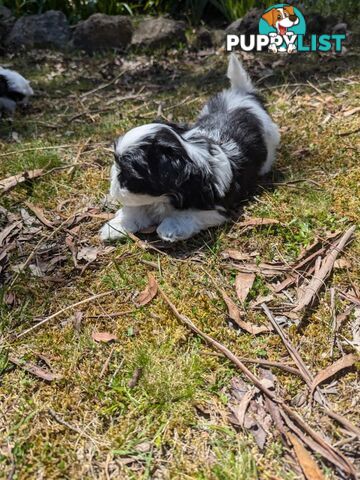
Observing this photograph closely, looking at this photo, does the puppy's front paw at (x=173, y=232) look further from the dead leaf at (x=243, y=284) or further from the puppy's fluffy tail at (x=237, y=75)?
the puppy's fluffy tail at (x=237, y=75)

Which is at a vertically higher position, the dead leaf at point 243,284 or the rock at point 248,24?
the rock at point 248,24

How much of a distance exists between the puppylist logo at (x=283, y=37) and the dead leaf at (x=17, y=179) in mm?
3423

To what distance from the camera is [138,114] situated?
479 cm

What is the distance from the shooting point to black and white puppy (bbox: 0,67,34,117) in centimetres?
497

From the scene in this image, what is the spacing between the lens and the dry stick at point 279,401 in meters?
1.96

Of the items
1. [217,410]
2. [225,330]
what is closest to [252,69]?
[225,330]

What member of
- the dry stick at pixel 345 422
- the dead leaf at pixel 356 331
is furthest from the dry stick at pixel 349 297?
the dry stick at pixel 345 422

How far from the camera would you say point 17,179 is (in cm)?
373

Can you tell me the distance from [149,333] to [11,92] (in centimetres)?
346

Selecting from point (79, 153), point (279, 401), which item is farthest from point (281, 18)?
point (279, 401)

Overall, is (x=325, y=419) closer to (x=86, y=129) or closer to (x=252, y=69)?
(x=86, y=129)

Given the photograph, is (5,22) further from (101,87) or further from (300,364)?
(300,364)

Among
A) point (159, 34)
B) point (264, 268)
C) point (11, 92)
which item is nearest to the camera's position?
point (264, 268)

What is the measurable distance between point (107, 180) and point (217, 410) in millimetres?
2069
